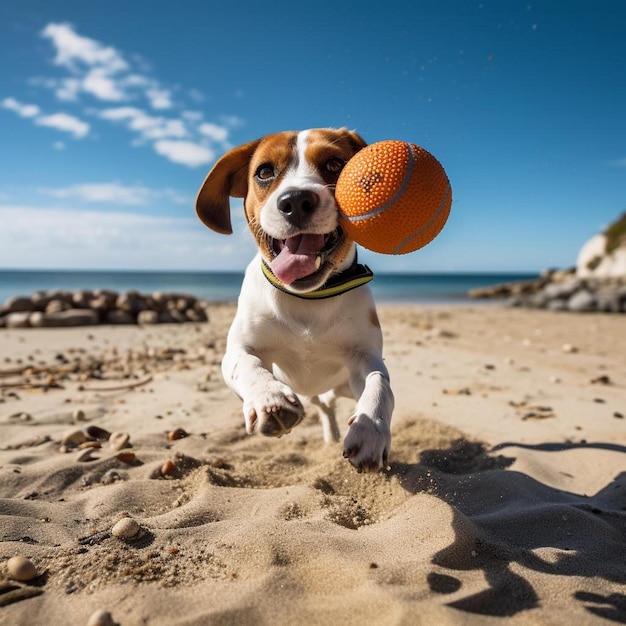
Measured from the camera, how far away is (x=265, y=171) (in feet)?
11.5

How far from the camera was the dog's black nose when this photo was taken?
2.94 meters

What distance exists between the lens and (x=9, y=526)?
2549mm

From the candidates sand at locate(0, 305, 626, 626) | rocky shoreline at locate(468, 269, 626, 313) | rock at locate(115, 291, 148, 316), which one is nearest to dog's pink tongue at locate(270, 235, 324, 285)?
sand at locate(0, 305, 626, 626)

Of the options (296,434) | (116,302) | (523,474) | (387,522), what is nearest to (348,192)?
(387,522)

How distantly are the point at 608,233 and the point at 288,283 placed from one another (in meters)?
52.6

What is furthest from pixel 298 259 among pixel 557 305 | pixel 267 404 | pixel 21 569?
pixel 557 305

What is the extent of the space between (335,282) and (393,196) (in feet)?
2.60

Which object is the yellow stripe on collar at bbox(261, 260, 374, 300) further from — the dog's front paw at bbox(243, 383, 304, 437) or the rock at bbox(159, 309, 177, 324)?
the rock at bbox(159, 309, 177, 324)

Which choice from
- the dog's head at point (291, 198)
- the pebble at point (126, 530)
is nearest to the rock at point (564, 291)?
the dog's head at point (291, 198)

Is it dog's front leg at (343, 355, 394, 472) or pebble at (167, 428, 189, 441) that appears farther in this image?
pebble at (167, 428, 189, 441)

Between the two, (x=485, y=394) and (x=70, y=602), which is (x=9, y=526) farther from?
(x=485, y=394)

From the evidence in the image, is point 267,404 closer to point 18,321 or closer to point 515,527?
point 515,527

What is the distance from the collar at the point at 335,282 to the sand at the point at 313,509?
1.08 metres

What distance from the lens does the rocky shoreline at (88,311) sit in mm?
11617
